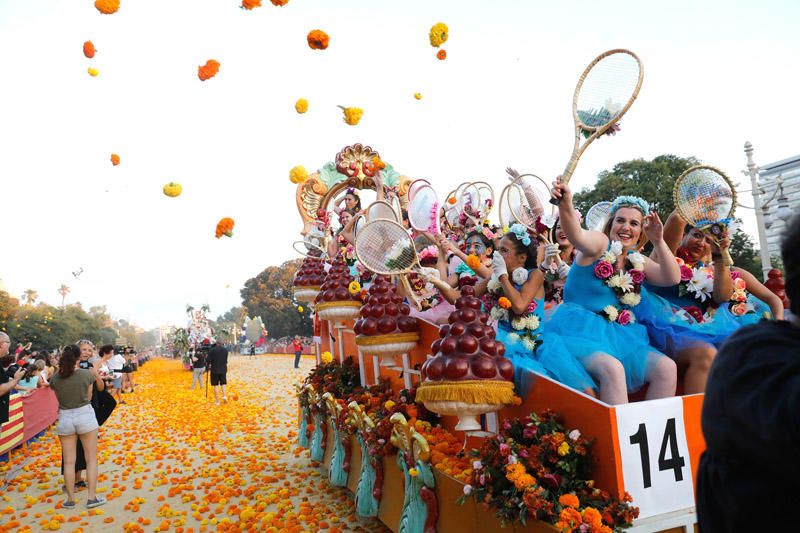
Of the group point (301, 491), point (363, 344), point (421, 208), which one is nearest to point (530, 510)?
point (363, 344)

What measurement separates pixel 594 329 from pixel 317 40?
5731mm

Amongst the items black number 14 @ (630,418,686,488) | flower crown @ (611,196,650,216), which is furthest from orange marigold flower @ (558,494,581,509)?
flower crown @ (611,196,650,216)

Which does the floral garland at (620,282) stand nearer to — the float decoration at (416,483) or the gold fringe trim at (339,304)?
the float decoration at (416,483)

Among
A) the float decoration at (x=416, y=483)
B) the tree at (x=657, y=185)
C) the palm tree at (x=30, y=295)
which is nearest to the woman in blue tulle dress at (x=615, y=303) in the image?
the float decoration at (x=416, y=483)

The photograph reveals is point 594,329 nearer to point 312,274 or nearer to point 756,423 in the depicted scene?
point 756,423

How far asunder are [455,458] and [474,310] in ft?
3.46

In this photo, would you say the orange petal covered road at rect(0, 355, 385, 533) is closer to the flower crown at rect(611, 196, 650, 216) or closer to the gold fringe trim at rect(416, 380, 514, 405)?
the gold fringe trim at rect(416, 380, 514, 405)

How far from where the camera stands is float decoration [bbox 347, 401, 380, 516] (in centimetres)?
496

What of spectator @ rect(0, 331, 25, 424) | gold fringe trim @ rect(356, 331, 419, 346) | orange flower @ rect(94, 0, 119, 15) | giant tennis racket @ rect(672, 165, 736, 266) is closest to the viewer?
giant tennis racket @ rect(672, 165, 736, 266)

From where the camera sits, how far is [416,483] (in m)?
3.86

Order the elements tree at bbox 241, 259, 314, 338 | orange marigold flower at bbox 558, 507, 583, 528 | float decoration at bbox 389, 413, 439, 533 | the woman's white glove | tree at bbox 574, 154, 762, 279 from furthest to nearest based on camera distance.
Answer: tree at bbox 241, 259, 314, 338, tree at bbox 574, 154, 762, 279, float decoration at bbox 389, 413, 439, 533, the woman's white glove, orange marigold flower at bbox 558, 507, 583, 528

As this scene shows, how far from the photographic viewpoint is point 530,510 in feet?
8.36

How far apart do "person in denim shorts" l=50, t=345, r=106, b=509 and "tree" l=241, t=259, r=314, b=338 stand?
4382cm

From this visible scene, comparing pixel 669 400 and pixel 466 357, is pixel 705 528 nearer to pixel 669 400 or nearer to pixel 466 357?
pixel 669 400
